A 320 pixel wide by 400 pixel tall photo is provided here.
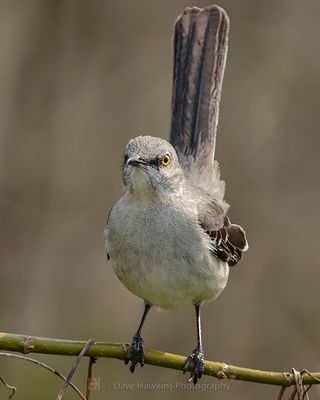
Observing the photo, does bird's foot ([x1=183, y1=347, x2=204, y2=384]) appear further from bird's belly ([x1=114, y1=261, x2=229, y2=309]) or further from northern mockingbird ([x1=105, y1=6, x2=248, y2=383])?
bird's belly ([x1=114, y1=261, x2=229, y2=309])

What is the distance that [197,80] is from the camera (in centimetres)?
591

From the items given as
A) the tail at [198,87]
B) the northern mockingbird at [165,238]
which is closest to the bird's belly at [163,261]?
the northern mockingbird at [165,238]

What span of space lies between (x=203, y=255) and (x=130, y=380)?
2.51 m

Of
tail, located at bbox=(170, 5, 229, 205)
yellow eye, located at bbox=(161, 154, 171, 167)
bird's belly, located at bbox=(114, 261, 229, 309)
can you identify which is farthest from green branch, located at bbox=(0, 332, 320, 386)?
tail, located at bbox=(170, 5, 229, 205)

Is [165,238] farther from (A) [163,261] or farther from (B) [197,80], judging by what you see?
(B) [197,80]

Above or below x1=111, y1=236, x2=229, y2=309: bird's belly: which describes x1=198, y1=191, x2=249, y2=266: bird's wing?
above

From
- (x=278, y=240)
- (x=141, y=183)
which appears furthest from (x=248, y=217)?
(x=141, y=183)

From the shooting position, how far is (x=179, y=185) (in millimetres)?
4973

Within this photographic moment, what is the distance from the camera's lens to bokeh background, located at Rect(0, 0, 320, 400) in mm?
7027

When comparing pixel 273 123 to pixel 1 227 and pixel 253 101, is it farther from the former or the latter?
pixel 1 227

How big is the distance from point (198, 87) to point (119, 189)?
237cm

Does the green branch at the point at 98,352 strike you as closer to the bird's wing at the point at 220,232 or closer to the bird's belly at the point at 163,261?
the bird's belly at the point at 163,261

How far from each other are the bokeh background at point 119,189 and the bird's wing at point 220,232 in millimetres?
1838

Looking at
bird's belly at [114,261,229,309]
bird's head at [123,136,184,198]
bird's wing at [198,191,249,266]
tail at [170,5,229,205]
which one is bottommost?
bird's belly at [114,261,229,309]
